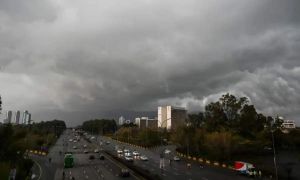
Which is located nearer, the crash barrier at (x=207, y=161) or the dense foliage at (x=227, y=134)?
the crash barrier at (x=207, y=161)

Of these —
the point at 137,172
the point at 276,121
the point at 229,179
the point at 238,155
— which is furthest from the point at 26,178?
the point at 276,121

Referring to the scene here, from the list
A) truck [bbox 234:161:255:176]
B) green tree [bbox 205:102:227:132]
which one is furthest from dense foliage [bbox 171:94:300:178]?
truck [bbox 234:161:255:176]

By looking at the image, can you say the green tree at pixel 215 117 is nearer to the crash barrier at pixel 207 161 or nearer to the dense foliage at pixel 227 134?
the dense foliage at pixel 227 134

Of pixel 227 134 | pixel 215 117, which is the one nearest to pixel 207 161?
pixel 227 134

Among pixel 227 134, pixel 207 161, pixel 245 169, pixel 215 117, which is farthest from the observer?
pixel 215 117

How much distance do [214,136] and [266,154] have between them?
53.2 m

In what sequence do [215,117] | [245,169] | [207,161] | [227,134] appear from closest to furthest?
[245,169] < [207,161] < [227,134] < [215,117]

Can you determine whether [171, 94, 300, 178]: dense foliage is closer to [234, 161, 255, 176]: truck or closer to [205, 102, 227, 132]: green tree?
[205, 102, 227, 132]: green tree

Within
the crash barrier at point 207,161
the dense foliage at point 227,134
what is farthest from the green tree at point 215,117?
the crash barrier at point 207,161

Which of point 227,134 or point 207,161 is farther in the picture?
point 227,134

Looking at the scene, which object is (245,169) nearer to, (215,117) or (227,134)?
(227,134)

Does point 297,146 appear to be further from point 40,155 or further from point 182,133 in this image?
point 40,155

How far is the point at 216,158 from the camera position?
105 metres

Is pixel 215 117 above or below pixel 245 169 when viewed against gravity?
above
